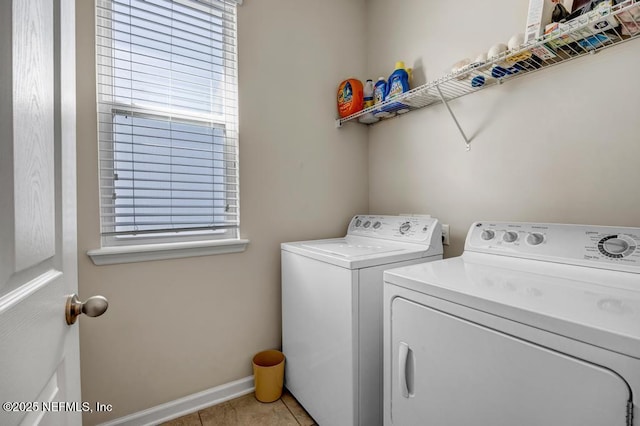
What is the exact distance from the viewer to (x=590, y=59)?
1179 mm

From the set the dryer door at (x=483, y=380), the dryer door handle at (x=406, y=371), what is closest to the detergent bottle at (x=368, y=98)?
the dryer door at (x=483, y=380)

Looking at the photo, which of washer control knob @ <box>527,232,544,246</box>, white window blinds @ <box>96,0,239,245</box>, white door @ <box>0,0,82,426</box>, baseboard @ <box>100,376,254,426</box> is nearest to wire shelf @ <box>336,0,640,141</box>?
washer control knob @ <box>527,232,544,246</box>

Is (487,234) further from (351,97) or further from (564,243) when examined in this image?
(351,97)

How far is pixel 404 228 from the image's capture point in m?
1.74

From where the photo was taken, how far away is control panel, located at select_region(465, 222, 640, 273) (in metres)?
0.97

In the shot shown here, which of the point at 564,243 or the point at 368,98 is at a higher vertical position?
the point at 368,98

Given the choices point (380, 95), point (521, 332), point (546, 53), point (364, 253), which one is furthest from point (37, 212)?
point (380, 95)

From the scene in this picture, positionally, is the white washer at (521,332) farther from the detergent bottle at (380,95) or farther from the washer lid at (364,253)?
the detergent bottle at (380,95)

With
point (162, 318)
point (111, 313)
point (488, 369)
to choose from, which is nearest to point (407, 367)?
point (488, 369)

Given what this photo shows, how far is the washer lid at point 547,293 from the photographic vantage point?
0.63m

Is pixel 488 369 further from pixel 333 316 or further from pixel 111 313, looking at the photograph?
pixel 111 313

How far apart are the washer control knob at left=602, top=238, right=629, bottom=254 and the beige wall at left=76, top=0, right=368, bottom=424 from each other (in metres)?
1.42

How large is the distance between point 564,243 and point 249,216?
4.95ft

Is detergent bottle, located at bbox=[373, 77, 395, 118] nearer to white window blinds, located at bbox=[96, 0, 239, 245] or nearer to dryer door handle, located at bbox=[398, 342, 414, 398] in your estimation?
white window blinds, located at bbox=[96, 0, 239, 245]
